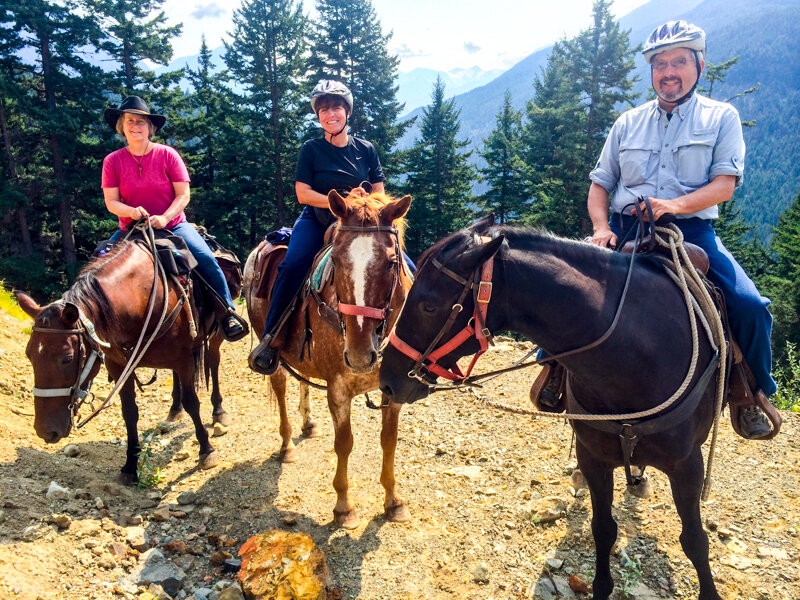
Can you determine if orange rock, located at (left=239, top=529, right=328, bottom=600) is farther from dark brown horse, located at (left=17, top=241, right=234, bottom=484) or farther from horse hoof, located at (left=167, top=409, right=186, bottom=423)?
horse hoof, located at (left=167, top=409, right=186, bottom=423)

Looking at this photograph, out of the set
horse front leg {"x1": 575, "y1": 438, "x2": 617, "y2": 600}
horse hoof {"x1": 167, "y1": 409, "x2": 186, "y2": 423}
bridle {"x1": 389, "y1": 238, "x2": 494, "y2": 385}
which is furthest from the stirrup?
horse front leg {"x1": 575, "y1": 438, "x2": 617, "y2": 600}

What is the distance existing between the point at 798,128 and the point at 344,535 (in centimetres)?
16336

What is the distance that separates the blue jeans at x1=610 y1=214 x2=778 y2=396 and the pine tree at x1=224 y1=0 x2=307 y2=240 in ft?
79.8

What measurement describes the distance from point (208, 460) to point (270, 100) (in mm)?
25096

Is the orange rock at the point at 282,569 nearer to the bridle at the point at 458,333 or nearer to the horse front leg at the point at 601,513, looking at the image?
the bridle at the point at 458,333

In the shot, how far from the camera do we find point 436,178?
28375mm

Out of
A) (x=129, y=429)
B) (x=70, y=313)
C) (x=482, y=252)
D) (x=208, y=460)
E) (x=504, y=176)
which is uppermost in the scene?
(x=504, y=176)

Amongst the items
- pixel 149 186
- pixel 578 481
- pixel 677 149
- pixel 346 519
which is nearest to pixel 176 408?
pixel 149 186

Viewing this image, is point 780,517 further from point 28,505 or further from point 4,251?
point 4,251

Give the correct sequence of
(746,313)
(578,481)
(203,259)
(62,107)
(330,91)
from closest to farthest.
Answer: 1. (746,313)
2. (330,91)
3. (578,481)
4. (203,259)
5. (62,107)

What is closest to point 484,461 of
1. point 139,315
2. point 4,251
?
point 139,315

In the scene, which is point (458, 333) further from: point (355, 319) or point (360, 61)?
point (360, 61)

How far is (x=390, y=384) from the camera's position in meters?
2.56

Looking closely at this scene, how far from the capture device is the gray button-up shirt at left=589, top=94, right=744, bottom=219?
3.11m
